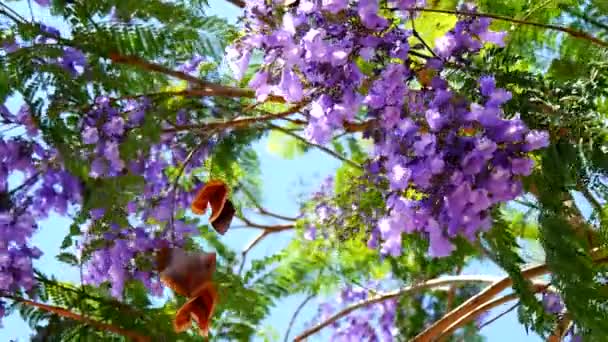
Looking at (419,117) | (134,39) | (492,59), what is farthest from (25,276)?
(492,59)

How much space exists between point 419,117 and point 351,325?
6.20 ft

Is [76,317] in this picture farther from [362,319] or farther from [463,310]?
[362,319]

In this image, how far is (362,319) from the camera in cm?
324

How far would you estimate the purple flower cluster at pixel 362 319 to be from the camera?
10.2 feet

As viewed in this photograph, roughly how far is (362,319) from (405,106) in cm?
186

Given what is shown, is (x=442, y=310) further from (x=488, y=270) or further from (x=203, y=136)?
(x=203, y=136)

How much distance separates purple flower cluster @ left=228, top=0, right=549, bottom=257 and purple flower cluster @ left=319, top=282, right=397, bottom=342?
1.63 metres

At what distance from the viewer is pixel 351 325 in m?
3.26

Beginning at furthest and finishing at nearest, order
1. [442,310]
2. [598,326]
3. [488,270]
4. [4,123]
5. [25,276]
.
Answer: [442,310], [488,270], [25,276], [4,123], [598,326]

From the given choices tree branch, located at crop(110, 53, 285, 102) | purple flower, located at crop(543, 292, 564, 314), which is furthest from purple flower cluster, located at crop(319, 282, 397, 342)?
tree branch, located at crop(110, 53, 285, 102)

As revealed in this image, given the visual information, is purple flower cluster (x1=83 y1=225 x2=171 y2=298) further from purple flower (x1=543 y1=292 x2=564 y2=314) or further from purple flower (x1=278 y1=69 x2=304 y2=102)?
purple flower (x1=543 y1=292 x2=564 y2=314)

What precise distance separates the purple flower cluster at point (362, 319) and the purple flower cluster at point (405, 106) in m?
1.63

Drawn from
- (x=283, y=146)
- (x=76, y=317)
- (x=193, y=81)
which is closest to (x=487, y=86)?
(x=193, y=81)

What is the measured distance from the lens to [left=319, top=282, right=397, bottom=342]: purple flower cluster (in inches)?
123
